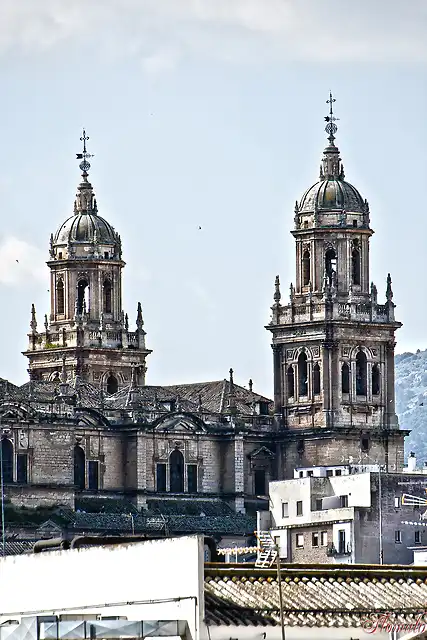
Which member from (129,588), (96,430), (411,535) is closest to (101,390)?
(96,430)

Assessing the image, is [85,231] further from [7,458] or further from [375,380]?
[7,458]

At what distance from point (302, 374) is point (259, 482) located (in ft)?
20.1

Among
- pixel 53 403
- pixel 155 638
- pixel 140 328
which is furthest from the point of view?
pixel 140 328

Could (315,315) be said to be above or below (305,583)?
above

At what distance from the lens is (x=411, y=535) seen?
118 m

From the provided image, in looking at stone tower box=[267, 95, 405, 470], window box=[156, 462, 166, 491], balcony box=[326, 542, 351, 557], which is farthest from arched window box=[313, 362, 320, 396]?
balcony box=[326, 542, 351, 557]

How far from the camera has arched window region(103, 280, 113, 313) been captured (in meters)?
156

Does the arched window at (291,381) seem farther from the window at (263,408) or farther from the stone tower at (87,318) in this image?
the stone tower at (87,318)

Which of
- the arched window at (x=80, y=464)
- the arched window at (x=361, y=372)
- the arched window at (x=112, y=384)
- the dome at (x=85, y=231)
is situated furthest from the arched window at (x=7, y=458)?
the arched window at (x=361, y=372)

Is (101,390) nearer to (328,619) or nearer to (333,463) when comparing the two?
(333,463)

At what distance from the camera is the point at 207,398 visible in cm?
15700

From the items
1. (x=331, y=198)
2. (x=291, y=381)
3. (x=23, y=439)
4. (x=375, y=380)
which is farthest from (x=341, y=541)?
(x=331, y=198)

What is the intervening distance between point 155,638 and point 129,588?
78.5 inches

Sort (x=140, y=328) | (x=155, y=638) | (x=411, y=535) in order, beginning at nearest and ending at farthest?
(x=155, y=638), (x=411, y=535), (x=140, y=328)
